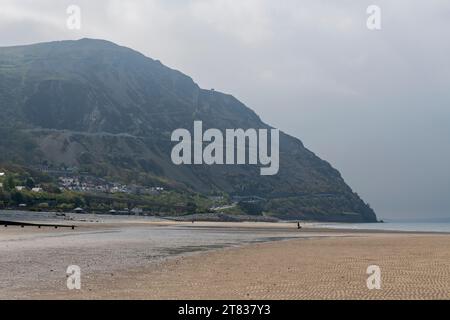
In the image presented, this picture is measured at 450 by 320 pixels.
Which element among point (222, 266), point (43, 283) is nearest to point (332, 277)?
point (222, 266)

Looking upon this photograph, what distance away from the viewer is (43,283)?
1134 inches

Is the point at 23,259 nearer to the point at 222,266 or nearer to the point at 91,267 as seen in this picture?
the point at 91,267

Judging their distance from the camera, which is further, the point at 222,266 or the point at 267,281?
the point at 222,266
